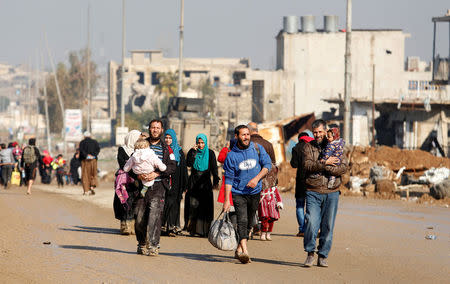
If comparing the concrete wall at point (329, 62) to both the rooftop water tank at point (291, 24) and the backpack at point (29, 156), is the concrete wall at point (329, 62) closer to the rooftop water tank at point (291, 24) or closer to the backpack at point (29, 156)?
the rooftop water tank at point (291, 24)

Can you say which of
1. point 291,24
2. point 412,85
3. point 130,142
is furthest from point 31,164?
point 412,85

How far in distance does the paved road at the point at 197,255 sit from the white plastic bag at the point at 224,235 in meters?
0.25

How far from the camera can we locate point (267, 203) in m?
13.2

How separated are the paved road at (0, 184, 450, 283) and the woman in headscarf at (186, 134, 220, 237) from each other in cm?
46

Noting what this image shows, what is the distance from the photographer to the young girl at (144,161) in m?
10.5

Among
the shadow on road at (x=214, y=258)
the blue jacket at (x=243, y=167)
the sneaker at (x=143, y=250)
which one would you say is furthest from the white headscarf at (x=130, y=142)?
the blue jacket at (x=243, y=167)

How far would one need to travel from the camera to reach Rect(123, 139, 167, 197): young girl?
10.5 metres

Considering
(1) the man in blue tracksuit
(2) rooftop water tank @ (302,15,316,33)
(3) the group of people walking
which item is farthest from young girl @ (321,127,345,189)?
(2) rooftop water tank @ (302,15,316,33)

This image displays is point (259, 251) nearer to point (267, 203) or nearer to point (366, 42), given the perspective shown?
point (267, 203)

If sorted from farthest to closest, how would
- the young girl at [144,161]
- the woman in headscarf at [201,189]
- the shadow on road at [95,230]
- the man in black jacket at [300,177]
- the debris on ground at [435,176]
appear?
the debris on ground at [435,176] → the shadow on road at [95,230] → the woman in headscarf at [201,189] → the man in black jacket at [300,177] → the young girl at [144,161]

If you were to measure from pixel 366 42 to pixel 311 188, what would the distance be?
70233 millimetres

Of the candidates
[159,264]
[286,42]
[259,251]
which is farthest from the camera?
[286,42]

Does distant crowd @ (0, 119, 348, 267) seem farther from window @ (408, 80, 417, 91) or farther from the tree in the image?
the tree

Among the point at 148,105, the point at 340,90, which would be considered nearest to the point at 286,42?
the point at 340,90
